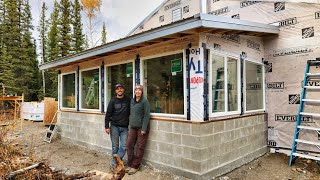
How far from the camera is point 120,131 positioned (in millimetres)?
4887

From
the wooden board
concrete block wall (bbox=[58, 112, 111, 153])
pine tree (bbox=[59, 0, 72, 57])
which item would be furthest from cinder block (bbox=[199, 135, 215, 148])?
pine tree (bbox=[59, 0, 72, 57])

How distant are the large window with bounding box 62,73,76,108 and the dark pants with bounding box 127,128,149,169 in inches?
140

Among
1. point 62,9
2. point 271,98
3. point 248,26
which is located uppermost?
point 62,9

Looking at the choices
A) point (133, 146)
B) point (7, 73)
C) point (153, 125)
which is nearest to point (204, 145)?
point (153, 125)

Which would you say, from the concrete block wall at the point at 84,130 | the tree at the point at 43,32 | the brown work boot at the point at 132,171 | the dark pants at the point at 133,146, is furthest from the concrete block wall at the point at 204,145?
the tree at the point at 43,32

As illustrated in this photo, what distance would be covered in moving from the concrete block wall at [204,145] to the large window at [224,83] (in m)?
0.31

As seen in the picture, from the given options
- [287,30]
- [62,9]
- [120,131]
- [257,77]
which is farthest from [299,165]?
[62,9]

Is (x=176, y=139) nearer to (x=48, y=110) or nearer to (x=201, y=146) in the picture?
(x=201, y=146)

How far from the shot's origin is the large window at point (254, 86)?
213 inches

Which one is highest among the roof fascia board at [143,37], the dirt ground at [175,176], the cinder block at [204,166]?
the roof fascia board at [143,37]

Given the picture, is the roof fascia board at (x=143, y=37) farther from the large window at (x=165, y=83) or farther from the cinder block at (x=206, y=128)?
the cinder block at (x=206, y=128)

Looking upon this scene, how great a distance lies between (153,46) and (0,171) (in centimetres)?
331

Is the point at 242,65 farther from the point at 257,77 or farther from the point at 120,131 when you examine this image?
the point at 120,131

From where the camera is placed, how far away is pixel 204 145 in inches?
157
